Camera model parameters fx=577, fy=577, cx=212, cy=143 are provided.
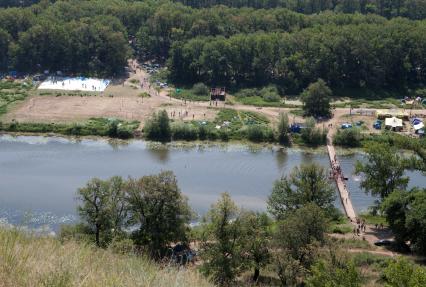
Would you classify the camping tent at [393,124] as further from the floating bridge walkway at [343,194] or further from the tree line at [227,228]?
the tree line at [227,228]

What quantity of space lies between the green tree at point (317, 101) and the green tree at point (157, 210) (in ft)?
73.5

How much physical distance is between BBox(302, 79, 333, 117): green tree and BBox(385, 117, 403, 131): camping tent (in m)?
4.38

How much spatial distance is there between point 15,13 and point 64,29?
22.2 ft

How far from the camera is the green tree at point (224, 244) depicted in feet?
63.9

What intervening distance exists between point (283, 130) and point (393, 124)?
8.21m

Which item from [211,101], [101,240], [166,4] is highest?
[166,4]

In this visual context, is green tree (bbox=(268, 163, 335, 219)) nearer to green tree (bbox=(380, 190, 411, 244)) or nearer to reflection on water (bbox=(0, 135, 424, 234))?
green tree (bbox=(380, 190, 411, 244))

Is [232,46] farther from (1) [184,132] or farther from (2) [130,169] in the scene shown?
(2) [130,169]

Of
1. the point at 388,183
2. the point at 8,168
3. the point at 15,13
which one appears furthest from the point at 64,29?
the point at 388,183

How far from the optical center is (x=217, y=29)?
184 ft

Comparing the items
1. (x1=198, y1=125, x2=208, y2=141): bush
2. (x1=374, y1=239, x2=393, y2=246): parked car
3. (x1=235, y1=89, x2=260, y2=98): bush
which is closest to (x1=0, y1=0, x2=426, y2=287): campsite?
(x1=235, y1=89, x2=260, y2=98): bush

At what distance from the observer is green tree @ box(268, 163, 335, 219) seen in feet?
81.6

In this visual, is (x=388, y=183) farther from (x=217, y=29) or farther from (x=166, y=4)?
(x=166, y=4)

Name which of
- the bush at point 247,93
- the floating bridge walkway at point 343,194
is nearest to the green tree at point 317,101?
the bush at point 247,93
